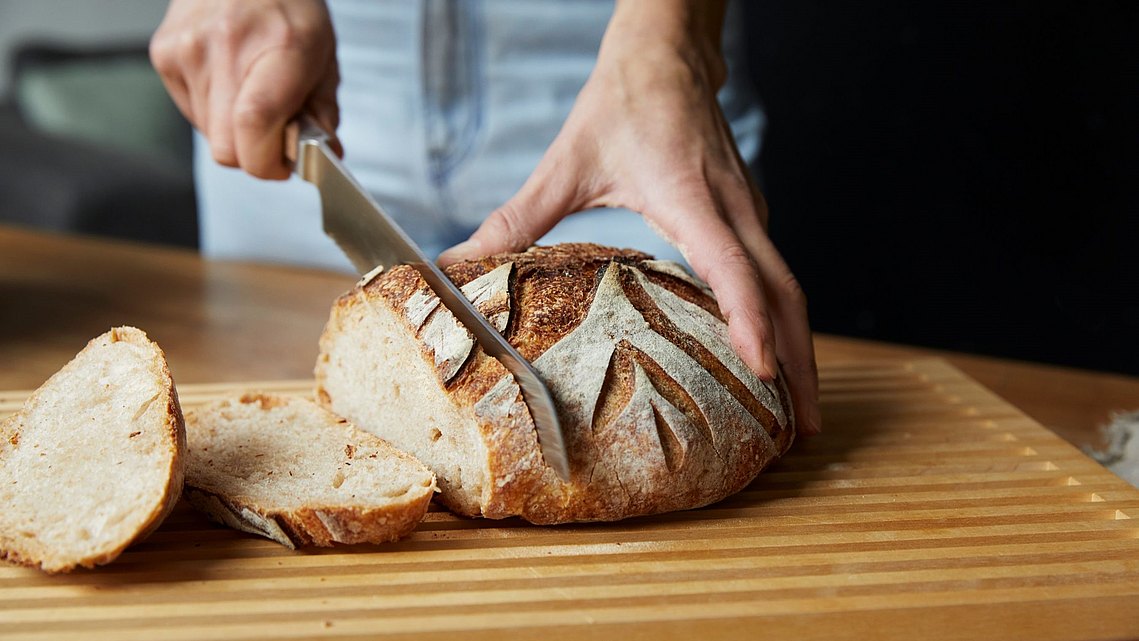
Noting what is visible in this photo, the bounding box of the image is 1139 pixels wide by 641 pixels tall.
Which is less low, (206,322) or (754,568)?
(754,568)

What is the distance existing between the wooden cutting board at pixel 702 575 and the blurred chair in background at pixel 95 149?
14.4 feet

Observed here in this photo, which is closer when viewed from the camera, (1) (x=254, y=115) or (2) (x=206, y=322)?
(1) (x=254, y=115)

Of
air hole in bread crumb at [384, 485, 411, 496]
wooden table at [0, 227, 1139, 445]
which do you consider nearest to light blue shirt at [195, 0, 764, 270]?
wooden table at [0, 227, 1139, 445]

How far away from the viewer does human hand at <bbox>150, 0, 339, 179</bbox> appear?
1964mm

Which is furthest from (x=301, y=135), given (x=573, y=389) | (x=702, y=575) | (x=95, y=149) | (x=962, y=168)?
(x=95, y=149)

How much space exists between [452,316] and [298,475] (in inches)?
12.0

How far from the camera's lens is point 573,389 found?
138cm

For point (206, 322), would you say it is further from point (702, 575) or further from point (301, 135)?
point (702, 575)

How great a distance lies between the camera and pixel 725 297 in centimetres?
154

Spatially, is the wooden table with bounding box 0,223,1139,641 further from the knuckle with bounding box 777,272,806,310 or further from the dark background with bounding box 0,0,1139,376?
the dark background with bounding box 0,0,1139,376

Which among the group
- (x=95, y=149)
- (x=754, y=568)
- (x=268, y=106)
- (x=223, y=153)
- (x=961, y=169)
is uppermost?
(x=268, y=106)

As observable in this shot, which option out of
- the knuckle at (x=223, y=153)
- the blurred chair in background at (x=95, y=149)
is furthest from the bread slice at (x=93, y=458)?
the blurred chair in background at (x=95, y=149)

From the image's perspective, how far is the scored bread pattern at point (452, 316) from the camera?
4.57 feet

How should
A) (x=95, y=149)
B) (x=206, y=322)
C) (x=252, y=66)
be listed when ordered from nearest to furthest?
(x=252, y=66), (x=206, y=322), (x=95, y=149)
